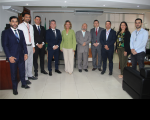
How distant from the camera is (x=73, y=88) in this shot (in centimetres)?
345

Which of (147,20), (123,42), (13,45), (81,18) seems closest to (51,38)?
(13,45)

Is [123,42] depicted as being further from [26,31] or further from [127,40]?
[26,31]

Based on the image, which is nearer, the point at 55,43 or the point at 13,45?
the point at 13,45

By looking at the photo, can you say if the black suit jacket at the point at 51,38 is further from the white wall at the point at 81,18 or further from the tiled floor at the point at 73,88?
the white wall at the point at 81,18

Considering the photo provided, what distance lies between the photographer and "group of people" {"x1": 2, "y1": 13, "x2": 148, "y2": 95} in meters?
2.93

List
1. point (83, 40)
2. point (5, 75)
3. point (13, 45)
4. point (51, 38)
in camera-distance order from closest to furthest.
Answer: point (13, 45) < point (5, 75) < point (51, 38) < point (83, 40)

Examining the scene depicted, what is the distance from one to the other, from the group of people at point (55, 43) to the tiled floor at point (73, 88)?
0.79 ft

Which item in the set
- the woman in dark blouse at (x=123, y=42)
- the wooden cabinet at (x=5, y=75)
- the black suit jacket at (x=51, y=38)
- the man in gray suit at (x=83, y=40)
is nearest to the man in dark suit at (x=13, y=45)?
the wooden cabinet at (x=5, y=75)

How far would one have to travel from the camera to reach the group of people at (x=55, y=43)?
2.93 meters

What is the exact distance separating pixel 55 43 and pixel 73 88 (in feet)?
5.59

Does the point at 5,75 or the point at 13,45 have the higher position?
the point at 13,45

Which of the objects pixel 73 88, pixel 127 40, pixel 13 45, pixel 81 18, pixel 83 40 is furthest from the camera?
pixel 81 18

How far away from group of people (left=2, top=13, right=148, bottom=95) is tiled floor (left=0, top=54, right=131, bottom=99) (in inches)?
9.4

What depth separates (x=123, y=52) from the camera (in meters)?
4.20
